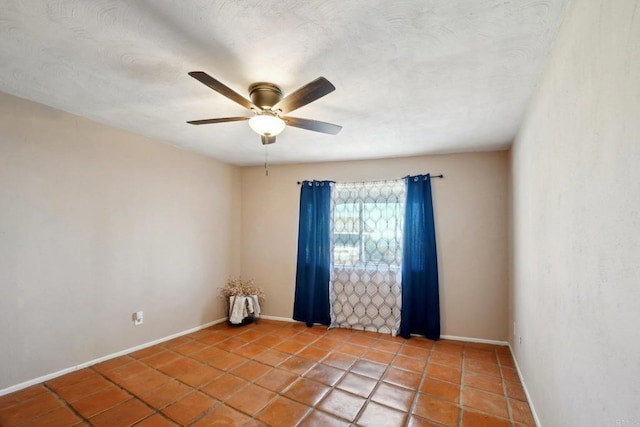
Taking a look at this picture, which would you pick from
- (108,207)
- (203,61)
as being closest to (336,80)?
(203,61)

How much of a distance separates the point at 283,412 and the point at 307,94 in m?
2.16

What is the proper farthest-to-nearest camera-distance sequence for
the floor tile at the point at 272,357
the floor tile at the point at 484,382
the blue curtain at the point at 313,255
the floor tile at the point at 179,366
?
the blue curtain at the point at 313,255 < the floor tile at the point at 272,357 < the floor tile at the point at 179,366 < the floor tile at the point at 484,382

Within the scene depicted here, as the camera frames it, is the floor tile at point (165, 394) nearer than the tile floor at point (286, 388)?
No

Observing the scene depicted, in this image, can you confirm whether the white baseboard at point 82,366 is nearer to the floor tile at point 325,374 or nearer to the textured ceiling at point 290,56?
the floor tile at point 325,374

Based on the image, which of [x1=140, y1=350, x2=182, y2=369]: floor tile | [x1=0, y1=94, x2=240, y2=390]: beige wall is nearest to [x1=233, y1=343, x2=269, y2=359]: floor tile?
[x1=140, y1=350, x2=182, y2=369]: floor tile

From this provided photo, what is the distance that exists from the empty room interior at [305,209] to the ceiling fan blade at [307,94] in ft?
0.05

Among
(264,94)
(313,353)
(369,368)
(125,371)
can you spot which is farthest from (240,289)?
(264,94)

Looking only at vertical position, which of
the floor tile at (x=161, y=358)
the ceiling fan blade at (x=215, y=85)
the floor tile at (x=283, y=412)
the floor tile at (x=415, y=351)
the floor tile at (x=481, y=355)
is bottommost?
the floor tile at (x=283, y=412)

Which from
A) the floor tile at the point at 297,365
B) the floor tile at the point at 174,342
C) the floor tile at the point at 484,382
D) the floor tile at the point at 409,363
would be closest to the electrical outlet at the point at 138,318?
the floor tile at the point at 174,342

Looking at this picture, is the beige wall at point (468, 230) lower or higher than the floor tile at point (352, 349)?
higher

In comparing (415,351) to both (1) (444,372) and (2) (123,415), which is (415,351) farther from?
(2) (123,415)

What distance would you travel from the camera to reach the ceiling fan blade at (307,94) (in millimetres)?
1548

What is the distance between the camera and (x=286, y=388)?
2.32 meters

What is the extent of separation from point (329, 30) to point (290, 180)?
2.91 m
